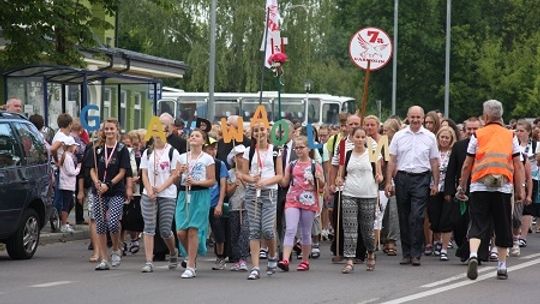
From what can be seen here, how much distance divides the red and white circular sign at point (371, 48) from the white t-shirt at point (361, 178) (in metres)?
5.54

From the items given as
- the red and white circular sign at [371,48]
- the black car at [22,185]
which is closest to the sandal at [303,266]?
the black car at [22,185]

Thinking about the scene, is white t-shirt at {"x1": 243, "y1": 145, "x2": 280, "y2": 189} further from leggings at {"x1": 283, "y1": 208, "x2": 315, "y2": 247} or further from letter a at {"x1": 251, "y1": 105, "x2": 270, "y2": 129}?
leggings at {"x1": 283, "y1": 208, "x2": 315, "y2": 247}

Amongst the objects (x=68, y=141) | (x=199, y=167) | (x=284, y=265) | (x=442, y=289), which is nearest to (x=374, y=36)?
(x=68, y=141)

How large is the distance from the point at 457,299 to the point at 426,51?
2196 inches

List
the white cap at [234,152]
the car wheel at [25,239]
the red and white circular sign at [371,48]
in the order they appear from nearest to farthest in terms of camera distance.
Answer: the white cap at [234,152]
the car wheel at [25,239]
the red and white circular sign at [371,48]

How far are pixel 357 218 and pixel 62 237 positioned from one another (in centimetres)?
665

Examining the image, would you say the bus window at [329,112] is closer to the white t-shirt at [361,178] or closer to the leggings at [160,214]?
the white t-shirt at [361,178]

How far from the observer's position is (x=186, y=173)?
1609 centimetres

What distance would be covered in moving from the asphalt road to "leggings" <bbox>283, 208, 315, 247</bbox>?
1.19ft

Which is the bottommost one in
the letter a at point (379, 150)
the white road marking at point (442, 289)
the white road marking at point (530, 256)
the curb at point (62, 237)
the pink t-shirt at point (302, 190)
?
the curb at point (62, 237)

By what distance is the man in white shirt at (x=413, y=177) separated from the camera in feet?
58.1

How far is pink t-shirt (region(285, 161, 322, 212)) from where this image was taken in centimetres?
1684

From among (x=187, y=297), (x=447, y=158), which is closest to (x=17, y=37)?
(x=447, y=158)

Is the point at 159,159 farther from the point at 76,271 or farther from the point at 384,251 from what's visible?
the point at 384,251
